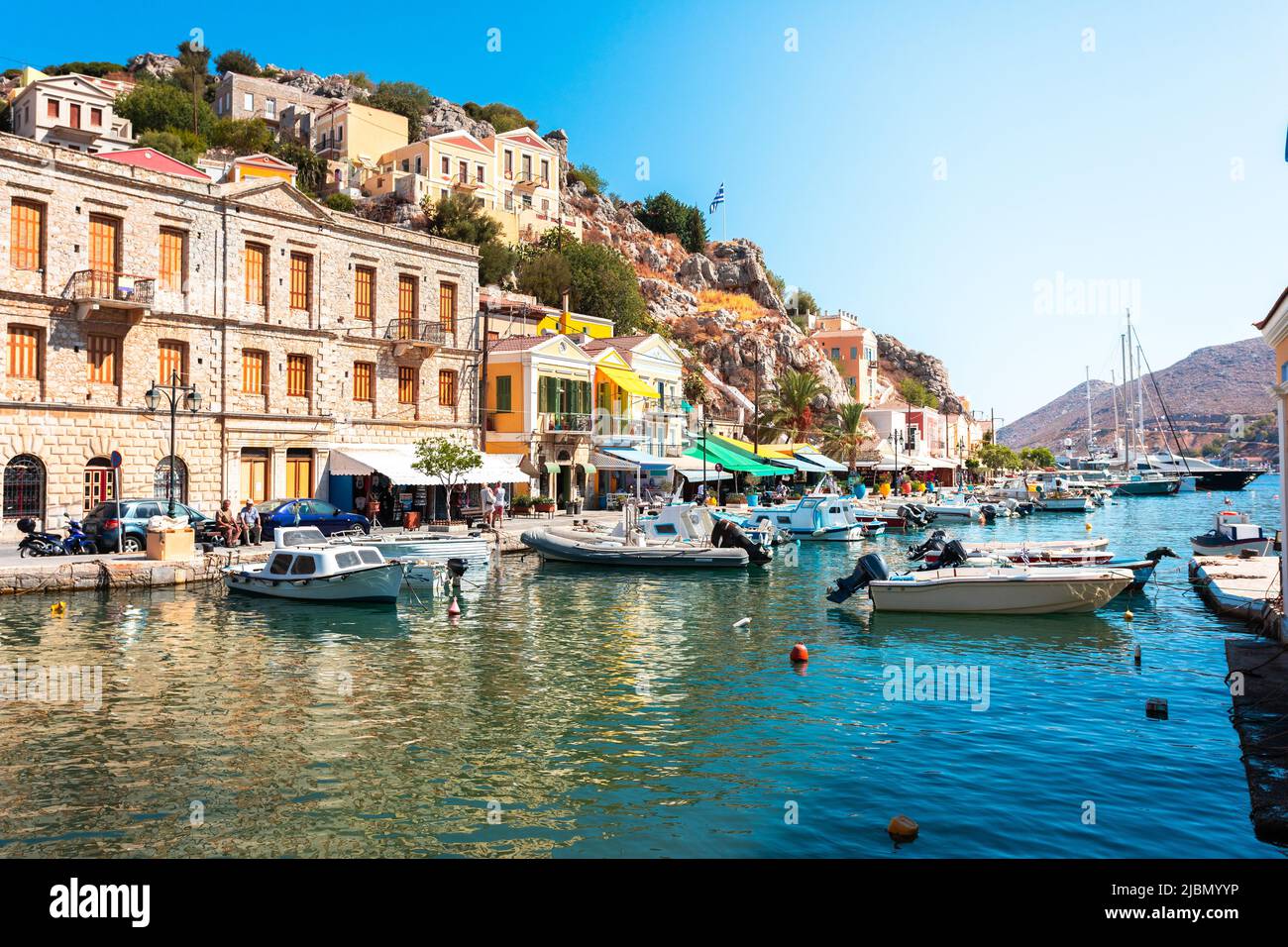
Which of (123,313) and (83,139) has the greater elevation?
(83,139)

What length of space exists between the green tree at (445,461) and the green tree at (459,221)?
38193mm

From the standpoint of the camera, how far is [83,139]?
6762 centimetres

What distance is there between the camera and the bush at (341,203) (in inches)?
2783

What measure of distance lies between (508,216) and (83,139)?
32949 millimetres

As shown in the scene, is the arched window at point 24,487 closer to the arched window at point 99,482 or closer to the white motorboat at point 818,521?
the arched window at point 99,482

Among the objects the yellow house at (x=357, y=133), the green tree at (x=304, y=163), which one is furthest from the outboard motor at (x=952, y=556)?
the yellow house at (x=357, y=133)

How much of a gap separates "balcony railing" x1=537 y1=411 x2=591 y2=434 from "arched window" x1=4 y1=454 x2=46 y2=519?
71.3ft

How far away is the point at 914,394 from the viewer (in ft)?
384

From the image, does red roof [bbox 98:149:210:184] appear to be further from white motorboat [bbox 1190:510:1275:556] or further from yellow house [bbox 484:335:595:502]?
white motorboat [bbox 1190:510:1275:556]

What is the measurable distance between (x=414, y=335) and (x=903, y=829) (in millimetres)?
35485

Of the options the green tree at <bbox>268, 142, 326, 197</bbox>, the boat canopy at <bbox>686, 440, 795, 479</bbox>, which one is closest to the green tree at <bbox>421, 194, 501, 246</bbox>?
the green tree at <bbox>268, 142, 326, 197</bbox>
